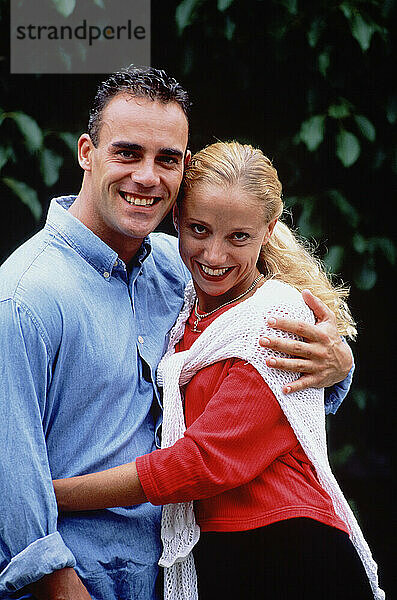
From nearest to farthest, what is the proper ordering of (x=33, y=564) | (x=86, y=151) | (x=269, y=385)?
(x=33, y=564)
(x=269, y=385)
(x=86, y=151)

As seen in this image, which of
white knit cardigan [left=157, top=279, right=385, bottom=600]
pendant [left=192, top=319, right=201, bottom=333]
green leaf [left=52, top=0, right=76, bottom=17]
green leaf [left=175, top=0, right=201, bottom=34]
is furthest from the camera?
green leaf [left=175, top=0, right=201, bottom=34]

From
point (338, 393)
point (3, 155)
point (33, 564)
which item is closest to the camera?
point (33, 564)

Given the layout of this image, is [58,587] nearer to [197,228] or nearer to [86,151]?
[197,228]

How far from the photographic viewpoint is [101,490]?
1.63m

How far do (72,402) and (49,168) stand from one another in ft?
3.54

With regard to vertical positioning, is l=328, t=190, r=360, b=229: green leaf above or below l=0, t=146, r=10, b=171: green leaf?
below

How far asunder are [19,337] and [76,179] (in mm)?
1211

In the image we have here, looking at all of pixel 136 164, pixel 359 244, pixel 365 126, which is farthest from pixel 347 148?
pixel 136 164

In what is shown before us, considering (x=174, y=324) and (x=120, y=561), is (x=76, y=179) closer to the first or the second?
(x=174, y=324)

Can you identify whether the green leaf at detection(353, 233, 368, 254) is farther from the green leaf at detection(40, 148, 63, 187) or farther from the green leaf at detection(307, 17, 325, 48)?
the green leaf at detection(40, 148, 63, 187)

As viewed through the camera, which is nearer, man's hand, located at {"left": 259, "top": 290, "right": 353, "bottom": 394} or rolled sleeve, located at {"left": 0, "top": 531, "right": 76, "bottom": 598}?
rolled sleeve, located at {"left": 0, "top": 531, "right": 76, "bottom": 598}

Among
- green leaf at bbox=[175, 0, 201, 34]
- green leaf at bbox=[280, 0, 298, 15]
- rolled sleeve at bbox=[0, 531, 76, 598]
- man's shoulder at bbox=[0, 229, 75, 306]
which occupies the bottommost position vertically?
rolled sleeve at bbox=[0, 531, 76, 598]

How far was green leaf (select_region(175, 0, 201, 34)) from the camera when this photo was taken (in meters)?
2.55

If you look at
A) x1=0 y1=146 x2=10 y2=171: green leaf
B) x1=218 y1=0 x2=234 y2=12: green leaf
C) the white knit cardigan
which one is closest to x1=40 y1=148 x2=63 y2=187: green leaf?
x1=0 y1=146 x2=10 y2=171: green leaf
